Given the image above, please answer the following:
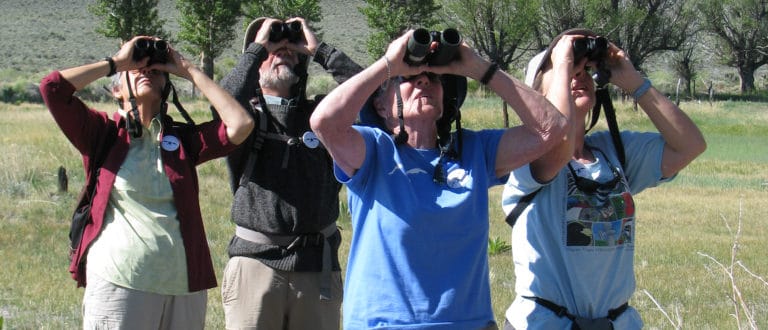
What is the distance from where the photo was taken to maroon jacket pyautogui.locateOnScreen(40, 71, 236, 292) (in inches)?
154

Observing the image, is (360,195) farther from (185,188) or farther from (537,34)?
(537,34)

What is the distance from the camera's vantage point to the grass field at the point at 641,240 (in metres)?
7.05

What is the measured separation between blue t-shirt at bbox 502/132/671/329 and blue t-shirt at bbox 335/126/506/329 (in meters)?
0.30

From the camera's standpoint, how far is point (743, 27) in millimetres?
75188

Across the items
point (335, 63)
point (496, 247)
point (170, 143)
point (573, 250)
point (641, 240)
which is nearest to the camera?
point (573, 250)

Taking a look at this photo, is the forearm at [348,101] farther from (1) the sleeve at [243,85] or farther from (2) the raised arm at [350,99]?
(1) the sleeve at [243,85]

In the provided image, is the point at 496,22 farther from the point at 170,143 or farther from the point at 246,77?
the point at 170,143

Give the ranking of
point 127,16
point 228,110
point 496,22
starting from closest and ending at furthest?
1. point 228,110
2. point 127,16
3. point 496,22

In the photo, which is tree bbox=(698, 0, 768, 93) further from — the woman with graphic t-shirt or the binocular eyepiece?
the binocular eyepiece

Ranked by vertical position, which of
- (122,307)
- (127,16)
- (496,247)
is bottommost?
(496,247)

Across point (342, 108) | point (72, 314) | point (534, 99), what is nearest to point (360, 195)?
point (342, 108)

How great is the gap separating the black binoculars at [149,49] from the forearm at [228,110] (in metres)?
0.18

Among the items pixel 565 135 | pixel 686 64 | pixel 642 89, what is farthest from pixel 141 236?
pixel 686 64

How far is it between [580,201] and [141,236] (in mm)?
1752
